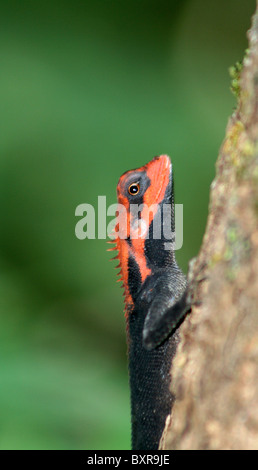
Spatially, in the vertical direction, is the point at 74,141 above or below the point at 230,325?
above

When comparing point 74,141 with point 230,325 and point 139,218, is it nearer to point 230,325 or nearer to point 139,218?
point 139,218

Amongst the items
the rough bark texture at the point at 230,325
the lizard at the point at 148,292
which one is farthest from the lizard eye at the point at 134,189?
the rough bark texture at the point at 230,325

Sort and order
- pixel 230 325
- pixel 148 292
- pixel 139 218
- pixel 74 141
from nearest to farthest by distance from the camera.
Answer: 1. pixel 230 325
2. pixel 148 292
3. pixel 139 218
4. pixel 74 141

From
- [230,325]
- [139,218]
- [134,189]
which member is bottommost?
[230,325]

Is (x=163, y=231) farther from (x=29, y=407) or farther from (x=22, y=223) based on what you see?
(x=22, y=223)

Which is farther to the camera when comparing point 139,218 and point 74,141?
point 74,141

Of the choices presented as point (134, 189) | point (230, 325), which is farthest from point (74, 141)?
point (230, 325)

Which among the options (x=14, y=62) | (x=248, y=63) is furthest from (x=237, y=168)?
(x=14, y=62)

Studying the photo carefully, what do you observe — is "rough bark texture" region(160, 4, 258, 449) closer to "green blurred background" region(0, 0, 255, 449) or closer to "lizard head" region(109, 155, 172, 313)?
"lizard head" region(109, 155, 172, 313)
